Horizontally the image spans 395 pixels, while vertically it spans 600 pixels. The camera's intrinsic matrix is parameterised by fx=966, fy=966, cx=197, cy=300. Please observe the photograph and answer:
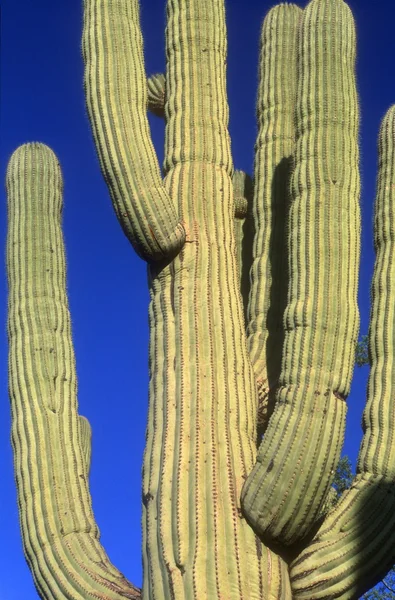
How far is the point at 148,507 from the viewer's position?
506cm

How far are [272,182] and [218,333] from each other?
5.30 feet

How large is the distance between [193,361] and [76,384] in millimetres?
1134

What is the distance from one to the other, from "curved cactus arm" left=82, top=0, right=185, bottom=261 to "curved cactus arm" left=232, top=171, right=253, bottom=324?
134 centimetres

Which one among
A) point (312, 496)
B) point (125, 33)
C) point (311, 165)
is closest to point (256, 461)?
point (312, 496)

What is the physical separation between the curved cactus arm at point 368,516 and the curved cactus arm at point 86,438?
5.92 ft

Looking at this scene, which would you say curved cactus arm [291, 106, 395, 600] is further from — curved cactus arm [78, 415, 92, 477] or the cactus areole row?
curved cactus arm [78, 415, 92, 477]

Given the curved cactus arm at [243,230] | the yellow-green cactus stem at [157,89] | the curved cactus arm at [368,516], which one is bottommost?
the curved cactus arm at [368,516]

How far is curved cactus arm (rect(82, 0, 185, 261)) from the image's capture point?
18.2 feet

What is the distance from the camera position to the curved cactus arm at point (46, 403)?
5320mm

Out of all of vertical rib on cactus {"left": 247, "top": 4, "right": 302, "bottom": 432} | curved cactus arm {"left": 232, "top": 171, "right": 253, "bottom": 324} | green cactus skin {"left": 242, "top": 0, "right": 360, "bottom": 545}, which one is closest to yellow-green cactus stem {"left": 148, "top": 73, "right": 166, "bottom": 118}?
vertical rib on cactus {"left": 247, "top": 4, "right": 302, "bottom": 432}

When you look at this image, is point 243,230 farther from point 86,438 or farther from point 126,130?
point 86,438

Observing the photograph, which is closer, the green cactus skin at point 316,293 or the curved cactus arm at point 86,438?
the green cactus skin at point 316,293

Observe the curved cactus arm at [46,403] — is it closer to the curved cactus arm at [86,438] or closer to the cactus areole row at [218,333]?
the cactus areole row at [218,333]

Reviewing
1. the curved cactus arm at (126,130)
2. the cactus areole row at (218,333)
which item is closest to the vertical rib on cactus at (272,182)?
the cactus areole row at (218,333)
